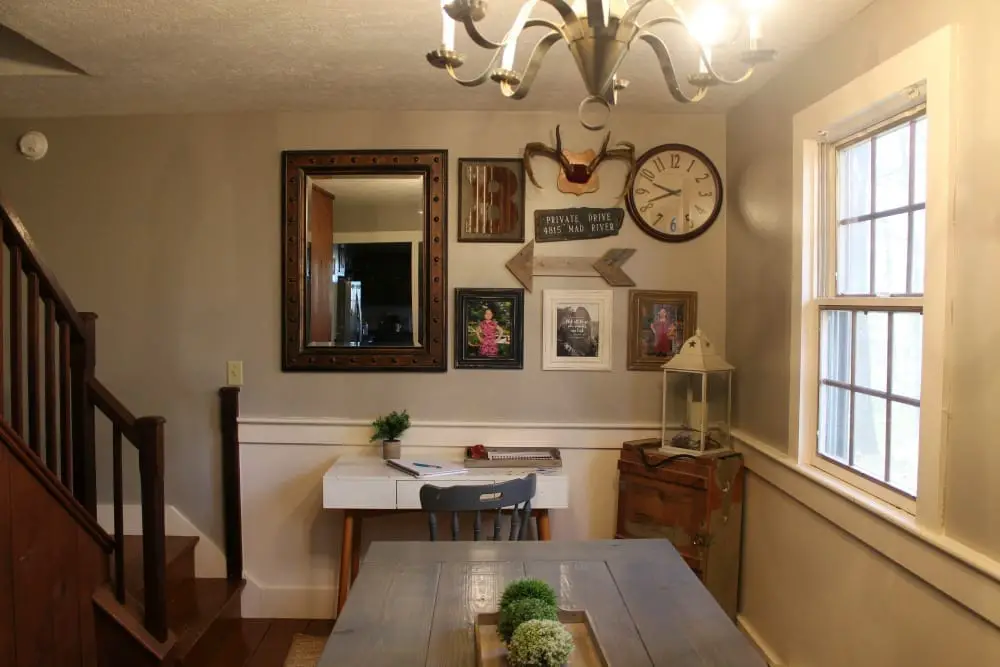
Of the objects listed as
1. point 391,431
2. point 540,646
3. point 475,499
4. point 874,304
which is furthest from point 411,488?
point 874,304

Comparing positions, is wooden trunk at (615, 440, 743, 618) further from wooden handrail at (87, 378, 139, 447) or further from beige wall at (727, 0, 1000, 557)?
wooden handrail at (87, 378, 139, 447)

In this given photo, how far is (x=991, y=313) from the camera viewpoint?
1.43 meters

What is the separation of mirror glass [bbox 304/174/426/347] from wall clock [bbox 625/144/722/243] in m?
0.94

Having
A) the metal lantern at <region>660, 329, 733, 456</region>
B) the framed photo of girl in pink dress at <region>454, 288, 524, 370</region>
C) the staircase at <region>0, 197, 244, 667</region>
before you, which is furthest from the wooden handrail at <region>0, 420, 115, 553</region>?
the metal lantern at <region>660, 329, 733, 456</region>

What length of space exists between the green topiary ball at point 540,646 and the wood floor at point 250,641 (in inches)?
73.2

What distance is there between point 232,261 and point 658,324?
74.0 inches

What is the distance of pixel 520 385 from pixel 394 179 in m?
1.05

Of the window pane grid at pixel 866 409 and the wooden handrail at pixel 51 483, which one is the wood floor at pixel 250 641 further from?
the window pane grid at pixel 866 409

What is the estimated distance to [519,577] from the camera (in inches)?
65.1

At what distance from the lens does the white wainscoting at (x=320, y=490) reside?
9.77 feet

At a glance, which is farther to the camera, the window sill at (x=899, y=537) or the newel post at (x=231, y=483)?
the newel post at (x=231, y=483)

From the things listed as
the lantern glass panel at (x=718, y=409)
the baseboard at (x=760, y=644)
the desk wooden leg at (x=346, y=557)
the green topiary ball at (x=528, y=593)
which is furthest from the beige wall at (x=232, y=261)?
the green topiary ball at (x=528, y=593)

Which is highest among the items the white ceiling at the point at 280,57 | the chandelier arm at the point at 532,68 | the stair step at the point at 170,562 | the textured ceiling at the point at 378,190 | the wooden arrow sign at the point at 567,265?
the white ceiling at the point at 280,57

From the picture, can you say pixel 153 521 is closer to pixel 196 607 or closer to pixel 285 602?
pixel 196 607
